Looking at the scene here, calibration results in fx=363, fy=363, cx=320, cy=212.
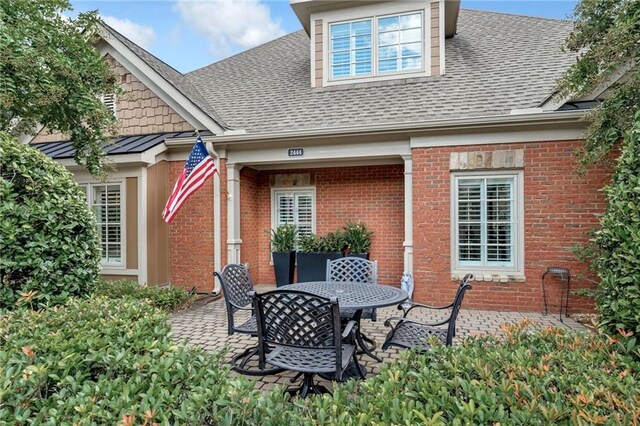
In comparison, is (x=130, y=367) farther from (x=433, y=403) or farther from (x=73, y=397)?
(x=433, y=403)

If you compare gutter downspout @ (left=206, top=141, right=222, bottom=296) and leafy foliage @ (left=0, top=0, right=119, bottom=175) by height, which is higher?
leafy foliage @ (left=0, top=0, right=119, bottom=175)

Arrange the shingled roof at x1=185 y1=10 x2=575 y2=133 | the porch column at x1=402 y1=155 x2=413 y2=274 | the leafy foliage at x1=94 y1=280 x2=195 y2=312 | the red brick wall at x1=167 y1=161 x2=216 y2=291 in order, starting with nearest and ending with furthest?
the leafy foliage at x1=94 y1=280 x2=195 y2=312, the porch column at x1=402 y1=155 x2=413 y2=274, the shingled roof at x1=185 y1=10 x2=575 y2=133, the red brick wall at x1=167 y1=161 x2=216 y2=291

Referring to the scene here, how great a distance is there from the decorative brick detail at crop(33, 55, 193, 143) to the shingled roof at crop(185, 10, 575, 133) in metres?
1.09

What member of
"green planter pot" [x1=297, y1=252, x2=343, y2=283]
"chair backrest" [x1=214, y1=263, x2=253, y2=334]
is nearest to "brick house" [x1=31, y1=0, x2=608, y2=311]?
"green planter pot" [x1=297, y1=252, x2=343, y2=283]

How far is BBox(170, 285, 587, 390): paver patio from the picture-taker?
4672mm

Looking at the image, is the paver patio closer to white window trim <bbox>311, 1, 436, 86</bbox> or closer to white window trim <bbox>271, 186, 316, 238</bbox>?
white window trim <bbox>271, 186, 316, 238</bbox>

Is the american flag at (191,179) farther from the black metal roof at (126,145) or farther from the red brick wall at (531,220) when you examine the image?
the red brick wall at (531,220)

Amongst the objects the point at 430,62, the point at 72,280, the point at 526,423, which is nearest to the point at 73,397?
the point at 526,423

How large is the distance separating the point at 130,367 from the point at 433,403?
1.56 metres

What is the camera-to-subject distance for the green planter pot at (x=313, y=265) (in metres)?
7.70

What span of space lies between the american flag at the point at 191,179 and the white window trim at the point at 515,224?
452cm

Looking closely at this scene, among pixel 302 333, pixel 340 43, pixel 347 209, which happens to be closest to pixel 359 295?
pixel 302 333

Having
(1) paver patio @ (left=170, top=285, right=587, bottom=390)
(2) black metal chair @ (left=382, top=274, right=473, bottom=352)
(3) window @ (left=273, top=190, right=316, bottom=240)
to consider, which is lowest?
(1) paver patio @ (left=170, top=285, right=587, bottom=390)

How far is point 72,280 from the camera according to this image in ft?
12.8
